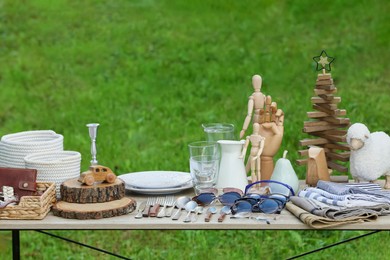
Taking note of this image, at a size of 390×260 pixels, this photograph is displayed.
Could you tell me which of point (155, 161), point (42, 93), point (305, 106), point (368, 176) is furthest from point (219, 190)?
point (42, 93)

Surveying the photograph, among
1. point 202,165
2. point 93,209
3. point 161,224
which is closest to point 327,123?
point 202,165

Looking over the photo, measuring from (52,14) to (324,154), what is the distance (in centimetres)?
532

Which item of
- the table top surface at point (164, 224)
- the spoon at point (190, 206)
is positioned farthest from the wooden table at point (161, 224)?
the spoon at point (190, 206)

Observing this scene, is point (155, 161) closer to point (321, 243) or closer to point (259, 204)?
point (321, 243)

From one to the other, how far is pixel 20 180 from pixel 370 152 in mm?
1314

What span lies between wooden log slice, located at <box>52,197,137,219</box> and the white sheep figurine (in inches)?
34.8

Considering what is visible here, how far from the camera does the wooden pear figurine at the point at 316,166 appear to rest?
10.5ft

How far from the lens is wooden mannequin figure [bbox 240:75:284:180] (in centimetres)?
323

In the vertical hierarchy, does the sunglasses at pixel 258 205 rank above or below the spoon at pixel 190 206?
Result: above

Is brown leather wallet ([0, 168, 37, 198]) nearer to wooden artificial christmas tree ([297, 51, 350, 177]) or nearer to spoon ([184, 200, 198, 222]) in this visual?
spoon ([184, 200, 198, 222])

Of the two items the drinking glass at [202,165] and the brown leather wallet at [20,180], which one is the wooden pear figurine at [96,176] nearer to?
the brown leather wallet at [20,180]

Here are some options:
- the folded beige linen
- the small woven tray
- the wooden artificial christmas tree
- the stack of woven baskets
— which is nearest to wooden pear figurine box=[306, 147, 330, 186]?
the wooden artificial christmas tree

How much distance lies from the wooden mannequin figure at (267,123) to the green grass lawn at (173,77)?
167cm

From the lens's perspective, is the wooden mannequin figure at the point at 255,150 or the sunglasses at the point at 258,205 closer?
the sunglasses at the point at 258,205
